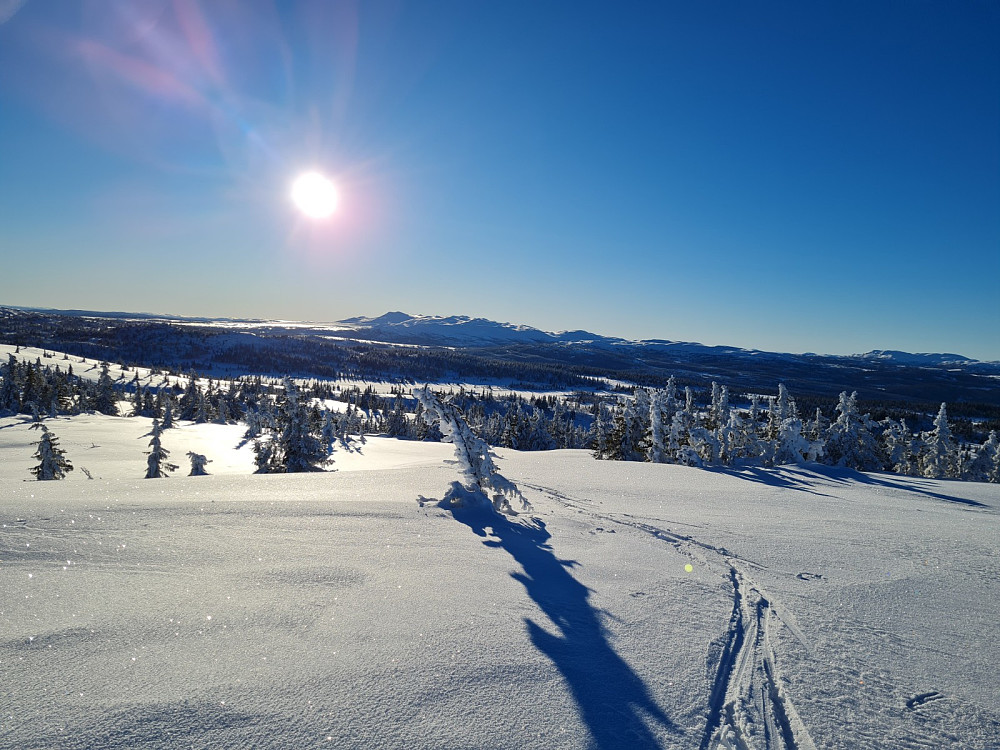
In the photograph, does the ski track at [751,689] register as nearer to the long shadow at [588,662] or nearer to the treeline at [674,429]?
the long shadow at [588,662]

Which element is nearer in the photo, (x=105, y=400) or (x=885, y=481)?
(x=885, y=481)

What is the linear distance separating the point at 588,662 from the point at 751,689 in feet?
3.65

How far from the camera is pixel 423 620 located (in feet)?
11.5

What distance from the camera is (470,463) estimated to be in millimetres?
7855

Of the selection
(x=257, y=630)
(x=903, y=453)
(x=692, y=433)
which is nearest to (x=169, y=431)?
(x=692, y=433)

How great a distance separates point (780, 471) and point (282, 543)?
1427 cm

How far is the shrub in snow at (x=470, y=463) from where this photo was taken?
7293 mm

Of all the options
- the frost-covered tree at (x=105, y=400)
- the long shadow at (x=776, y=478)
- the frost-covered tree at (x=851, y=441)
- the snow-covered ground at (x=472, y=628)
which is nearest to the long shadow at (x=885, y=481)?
the long shadow at (x=776, y=478)

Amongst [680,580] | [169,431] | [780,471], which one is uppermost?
[680,580]

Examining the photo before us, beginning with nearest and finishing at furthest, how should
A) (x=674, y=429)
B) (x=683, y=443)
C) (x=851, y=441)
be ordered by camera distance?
(x=674, y=429), (x=683, y=443), (x=851, y=441)

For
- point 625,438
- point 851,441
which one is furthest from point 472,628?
point 851,441

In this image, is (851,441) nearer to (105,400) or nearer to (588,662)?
(588,662)

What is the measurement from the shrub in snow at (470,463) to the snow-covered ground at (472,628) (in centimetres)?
64

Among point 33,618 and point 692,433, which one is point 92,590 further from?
point 692,433
